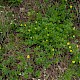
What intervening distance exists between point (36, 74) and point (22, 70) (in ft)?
0.73

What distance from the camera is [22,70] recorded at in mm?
3670

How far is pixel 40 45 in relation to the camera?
155 inches

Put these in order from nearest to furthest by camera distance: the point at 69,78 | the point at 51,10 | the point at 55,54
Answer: the point at 69,78 → the point at 55,54 → the point at 51,10

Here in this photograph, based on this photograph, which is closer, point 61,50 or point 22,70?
point 22,70

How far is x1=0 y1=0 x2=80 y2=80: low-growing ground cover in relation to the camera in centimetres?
368

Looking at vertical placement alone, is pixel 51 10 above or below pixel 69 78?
above

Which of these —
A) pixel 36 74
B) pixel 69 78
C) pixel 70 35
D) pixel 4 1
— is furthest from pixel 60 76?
pixel 4 1

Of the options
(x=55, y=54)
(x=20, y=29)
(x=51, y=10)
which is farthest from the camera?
(x=51, y=10)

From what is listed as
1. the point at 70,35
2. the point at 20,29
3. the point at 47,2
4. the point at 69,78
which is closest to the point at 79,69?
the point at 69,78

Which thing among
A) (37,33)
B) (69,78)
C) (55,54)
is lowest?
(69,78)

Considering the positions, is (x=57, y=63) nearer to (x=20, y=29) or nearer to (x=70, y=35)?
(x=70, y=35)

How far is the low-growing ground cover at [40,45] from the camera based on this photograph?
3682 millimetres

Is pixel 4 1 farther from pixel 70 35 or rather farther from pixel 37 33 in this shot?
pixel 70 35

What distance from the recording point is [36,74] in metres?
3.64
